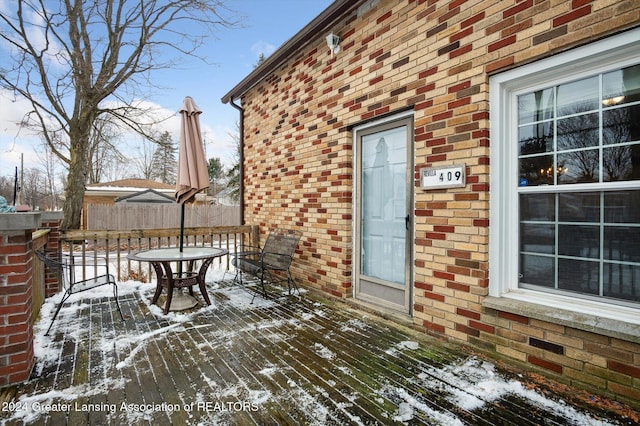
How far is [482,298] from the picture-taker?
2.65m

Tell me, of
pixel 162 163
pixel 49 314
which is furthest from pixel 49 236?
pixel 162 163

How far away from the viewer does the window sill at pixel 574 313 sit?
198 cm

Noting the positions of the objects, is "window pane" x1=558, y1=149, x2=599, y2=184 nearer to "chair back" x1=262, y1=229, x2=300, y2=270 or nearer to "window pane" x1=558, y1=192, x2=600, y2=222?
"window pane" x1=558, y1=192, x2=600, y2=222

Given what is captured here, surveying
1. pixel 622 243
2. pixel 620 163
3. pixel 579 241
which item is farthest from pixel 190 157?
pixel 622 243

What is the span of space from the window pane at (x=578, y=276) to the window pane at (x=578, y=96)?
1113mm

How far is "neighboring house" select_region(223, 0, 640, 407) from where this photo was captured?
6.95 ft

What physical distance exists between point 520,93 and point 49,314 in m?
5.34

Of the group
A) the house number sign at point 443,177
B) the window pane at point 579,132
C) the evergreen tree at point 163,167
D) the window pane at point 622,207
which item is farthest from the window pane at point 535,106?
the evergreen tree at point 163,167

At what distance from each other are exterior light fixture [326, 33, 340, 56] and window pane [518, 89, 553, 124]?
2.40m

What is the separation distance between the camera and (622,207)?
213 centimetres

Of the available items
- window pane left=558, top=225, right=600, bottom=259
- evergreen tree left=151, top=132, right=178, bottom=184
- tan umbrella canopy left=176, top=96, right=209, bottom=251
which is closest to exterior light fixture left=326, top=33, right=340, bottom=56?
tan umbrella canopy left=176, top=96, right=209, bottom=251

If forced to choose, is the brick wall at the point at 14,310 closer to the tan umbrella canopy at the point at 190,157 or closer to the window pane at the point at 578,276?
the tan umbrella canopy at the point at 190,157

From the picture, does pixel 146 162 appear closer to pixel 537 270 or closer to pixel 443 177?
pixel 443 177

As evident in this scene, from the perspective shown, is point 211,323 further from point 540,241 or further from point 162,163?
point 162,163
